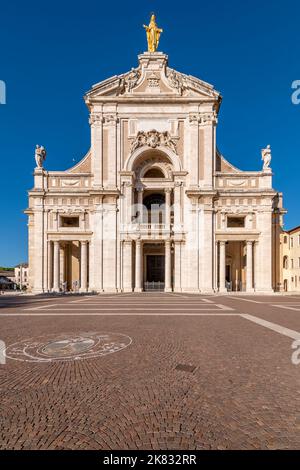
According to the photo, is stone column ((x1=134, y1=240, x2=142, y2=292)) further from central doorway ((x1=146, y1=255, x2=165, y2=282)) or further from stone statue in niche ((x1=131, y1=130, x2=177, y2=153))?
stone statue in niche ((x1=131, y1=130, x2=177, y2=153))

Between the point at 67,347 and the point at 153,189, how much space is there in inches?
1088

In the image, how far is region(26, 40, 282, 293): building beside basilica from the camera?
30.7 meters

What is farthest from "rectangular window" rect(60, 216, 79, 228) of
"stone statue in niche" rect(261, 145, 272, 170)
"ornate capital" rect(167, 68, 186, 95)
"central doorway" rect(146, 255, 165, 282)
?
"stone statue in niche" rect(261, 145, 272, 170)

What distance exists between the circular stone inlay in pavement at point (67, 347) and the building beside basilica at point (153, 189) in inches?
900

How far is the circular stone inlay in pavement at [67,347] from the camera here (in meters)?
6.11

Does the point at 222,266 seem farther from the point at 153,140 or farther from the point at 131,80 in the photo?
the point at 131,80

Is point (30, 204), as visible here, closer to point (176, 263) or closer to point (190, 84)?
point (176, 263)

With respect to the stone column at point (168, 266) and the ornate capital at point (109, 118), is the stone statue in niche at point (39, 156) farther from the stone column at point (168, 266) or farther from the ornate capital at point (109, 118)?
the stone column at point (168, 266)

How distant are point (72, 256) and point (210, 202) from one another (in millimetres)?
18037

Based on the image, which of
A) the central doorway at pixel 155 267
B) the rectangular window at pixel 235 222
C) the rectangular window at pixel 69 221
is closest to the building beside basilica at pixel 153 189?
the rectangular window at pixel 235 222

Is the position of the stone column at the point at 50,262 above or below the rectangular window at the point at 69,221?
below

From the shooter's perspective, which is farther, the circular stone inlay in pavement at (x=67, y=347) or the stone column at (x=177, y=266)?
the stone column at (x=177, y=266)

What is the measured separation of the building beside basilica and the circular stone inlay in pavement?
22862 millimetres
